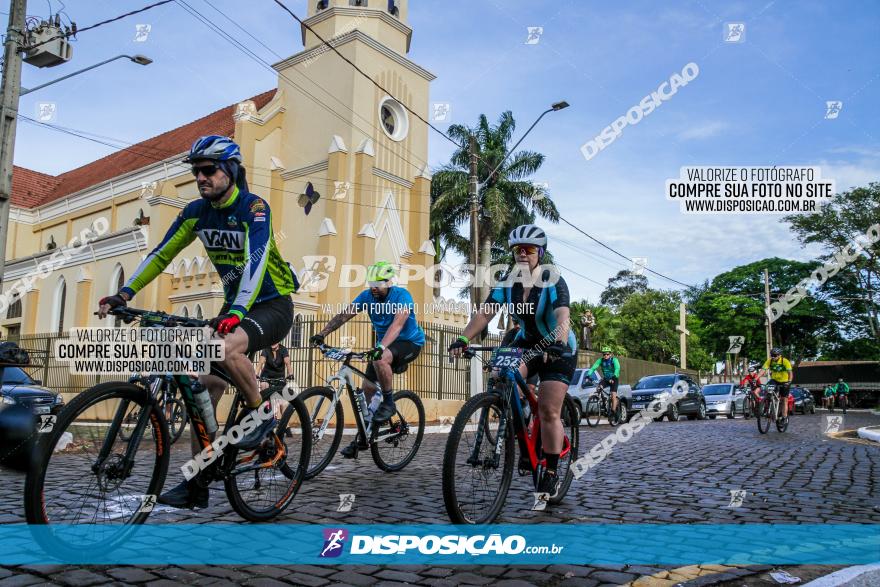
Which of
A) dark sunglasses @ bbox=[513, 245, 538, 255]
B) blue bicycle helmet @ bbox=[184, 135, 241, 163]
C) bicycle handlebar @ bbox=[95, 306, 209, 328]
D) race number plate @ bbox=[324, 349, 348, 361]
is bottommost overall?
race number plate @ bbox=[324, 349, 348, 361]

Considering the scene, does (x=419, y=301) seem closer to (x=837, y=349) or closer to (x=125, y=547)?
(x=125, y=547)

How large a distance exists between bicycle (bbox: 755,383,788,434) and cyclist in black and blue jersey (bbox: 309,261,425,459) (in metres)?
9.86

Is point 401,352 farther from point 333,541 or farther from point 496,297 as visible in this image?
point 333,541

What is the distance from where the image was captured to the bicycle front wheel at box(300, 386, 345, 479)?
5875 mm

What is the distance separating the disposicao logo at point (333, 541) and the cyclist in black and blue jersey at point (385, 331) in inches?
92.3

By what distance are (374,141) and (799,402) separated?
23.0m

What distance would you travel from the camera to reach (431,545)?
382 centimetres

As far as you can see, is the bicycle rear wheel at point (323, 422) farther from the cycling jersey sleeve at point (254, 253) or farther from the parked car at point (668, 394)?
the parked car at point (668, 394)

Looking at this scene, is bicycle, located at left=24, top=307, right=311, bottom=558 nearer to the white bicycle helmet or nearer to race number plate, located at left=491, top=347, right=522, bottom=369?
race number plate, located at left=491, top=347, right=522, bottom=369

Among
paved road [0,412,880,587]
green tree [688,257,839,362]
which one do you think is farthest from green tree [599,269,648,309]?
paved road [0,412,880,587]

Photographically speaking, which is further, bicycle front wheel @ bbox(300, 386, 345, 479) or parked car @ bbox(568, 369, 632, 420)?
parked car @ bbox(568, 369, 632, 420)

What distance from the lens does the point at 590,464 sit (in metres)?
7.57

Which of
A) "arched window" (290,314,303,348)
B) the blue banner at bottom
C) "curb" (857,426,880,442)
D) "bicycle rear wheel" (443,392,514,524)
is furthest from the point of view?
"arched window" (290,314,303,348)

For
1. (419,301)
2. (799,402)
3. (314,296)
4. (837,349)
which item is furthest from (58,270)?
(837,349)
